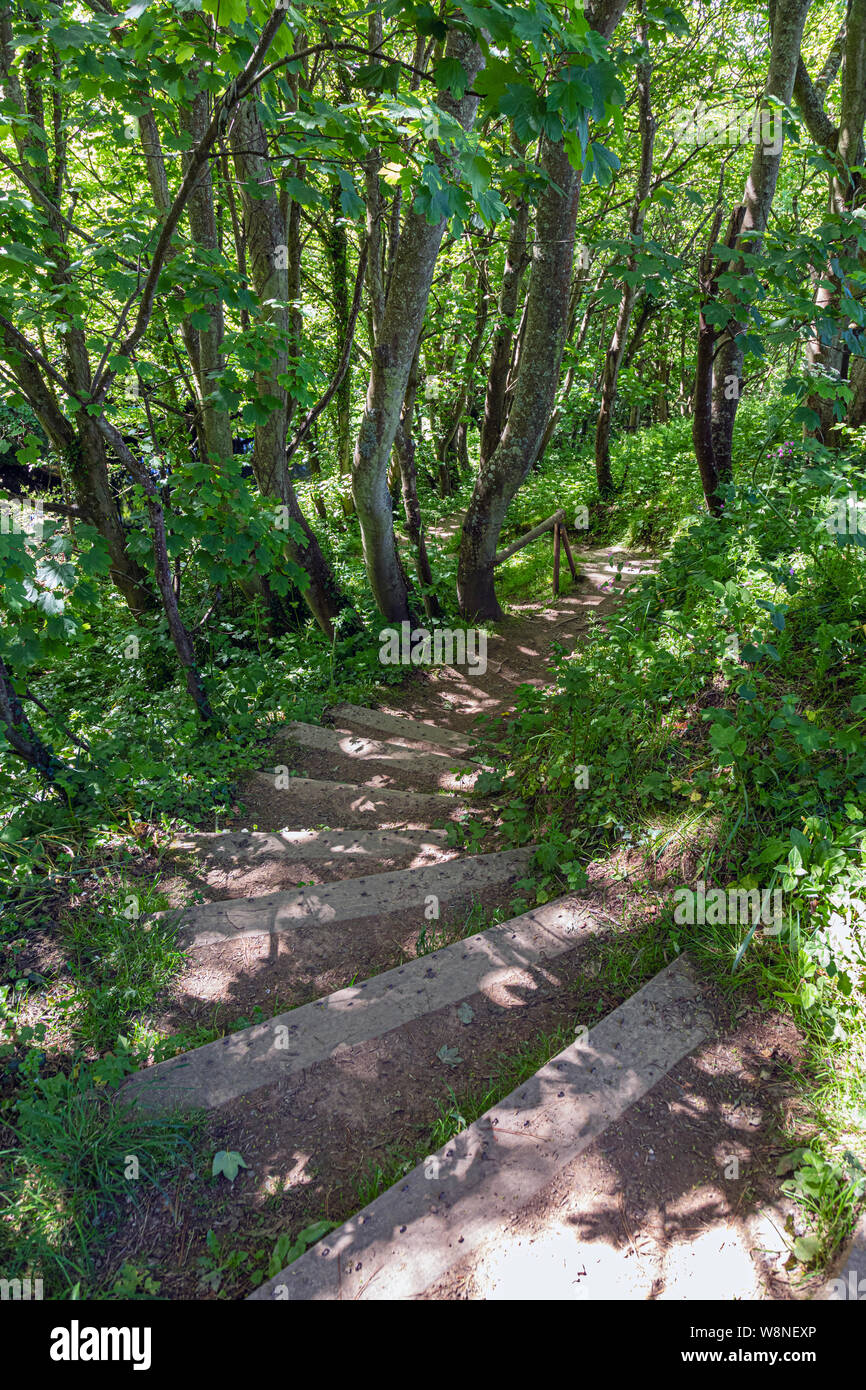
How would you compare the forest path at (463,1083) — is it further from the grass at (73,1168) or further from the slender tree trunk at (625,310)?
the slender tree trunk at (625,310)

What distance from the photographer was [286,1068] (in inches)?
95.2

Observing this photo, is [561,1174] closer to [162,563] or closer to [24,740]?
[24,740]

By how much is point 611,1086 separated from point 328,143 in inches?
169

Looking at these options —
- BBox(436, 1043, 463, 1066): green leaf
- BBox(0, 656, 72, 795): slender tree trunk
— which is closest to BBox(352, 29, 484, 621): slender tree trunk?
BBox(0, 656, 72, 795): slender tree trunk

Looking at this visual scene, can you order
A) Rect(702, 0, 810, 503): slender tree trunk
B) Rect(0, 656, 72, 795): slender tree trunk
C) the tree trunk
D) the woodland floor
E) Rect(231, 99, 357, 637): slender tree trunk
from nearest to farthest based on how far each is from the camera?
the woodland floor → Rect(0, 656, 72, 795): slender tree trunk → Rect(702, 0, 810, 503): slender tree trunk → Rect(231, 99, 357, 637): slender tree trunk → the tree trunk

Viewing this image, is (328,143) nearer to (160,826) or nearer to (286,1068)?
(160,826)

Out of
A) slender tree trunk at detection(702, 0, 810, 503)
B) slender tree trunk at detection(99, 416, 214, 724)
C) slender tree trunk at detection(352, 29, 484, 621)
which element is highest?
slender tree trunk at detection(702, 0, 810, 503)

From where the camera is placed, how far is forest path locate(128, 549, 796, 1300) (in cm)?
179

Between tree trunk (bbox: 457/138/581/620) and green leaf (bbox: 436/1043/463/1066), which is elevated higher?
tree trunk (bbox: 457/138/581/620)

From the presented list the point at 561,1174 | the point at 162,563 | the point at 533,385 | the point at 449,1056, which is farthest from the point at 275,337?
the point at 561,1174

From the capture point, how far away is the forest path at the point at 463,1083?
1.79m

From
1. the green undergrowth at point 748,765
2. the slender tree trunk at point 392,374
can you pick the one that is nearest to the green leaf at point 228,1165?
the green undergrowth at point 748,765

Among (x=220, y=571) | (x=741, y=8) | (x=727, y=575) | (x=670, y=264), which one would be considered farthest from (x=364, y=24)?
(x=727, y=575)

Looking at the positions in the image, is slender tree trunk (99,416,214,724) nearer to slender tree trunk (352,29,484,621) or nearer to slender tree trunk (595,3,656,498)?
slender tree trunk (352,29,484,621)
